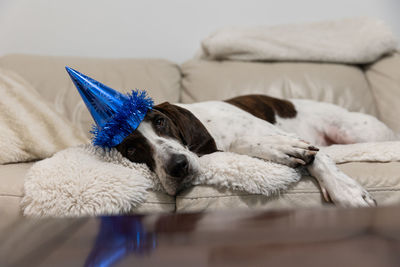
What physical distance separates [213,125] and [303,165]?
2.10 ft

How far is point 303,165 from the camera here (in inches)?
61.4

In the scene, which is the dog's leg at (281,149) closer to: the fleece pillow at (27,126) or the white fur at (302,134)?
the white fur at (302,134)

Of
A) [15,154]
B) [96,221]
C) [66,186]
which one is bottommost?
[15,154]

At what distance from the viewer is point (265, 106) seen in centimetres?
241

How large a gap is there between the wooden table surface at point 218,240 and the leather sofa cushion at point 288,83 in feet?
8.01

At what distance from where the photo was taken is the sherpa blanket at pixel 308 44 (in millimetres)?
3086

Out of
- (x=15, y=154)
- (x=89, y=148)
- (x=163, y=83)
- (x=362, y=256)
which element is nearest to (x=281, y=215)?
(x=362, y=256)

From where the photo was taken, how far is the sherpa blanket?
121 inches

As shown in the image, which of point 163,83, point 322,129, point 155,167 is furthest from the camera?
point 163,83

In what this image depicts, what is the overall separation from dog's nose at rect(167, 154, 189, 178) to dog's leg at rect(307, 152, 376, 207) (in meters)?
0.56

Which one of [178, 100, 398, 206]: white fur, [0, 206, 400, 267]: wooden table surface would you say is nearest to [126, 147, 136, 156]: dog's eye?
[178, 100, 398, 206]: white fur

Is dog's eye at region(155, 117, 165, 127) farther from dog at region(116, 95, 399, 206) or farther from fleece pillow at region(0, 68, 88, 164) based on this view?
fleece pillow at region(0, 68, 88, 164)

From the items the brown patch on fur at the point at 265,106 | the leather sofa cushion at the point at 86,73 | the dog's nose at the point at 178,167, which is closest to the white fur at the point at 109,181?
the dog's nose at the point at 178,167

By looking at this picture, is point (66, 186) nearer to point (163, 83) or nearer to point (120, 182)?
point (120, 182)
